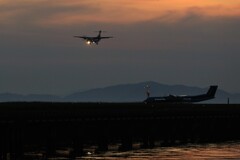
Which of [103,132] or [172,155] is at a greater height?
Answer: [103,132]

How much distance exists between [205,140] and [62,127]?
52.5 feet

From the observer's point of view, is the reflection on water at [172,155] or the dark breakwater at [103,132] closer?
the reflection on water at [172,155]

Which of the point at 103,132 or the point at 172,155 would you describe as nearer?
the point at 172,155

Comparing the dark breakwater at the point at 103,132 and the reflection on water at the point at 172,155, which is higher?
the dark breakwater at the point at 103,132

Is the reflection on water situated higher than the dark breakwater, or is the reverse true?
the dark breakwater

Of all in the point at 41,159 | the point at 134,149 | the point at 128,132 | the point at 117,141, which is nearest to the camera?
the point at 41,159

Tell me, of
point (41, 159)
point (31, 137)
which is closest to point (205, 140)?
point (31, 137)

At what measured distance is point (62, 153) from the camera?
43281 mm

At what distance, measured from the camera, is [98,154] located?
1670 inches

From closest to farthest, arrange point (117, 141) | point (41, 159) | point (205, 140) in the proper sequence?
1. point (41, 159)
2. point (117, 141)
3. point (205, 140)

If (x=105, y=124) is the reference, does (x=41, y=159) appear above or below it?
below

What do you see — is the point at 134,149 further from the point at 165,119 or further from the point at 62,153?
the point at 165,119

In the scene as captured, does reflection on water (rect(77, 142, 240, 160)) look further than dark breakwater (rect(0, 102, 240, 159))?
No

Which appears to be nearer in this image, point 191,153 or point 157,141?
point 191,153
